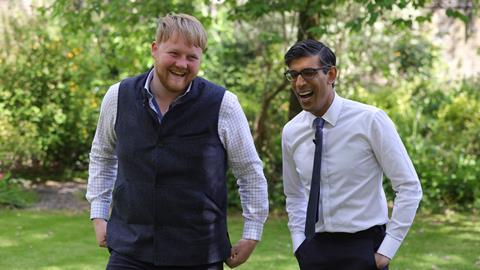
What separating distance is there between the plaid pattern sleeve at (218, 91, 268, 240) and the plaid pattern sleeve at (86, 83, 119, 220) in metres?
0.51

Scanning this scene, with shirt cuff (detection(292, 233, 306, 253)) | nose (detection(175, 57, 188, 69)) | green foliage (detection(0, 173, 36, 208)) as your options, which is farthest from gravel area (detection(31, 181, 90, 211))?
nose (detection(175, 57, 188, 69))

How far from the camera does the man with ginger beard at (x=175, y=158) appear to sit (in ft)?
9.60

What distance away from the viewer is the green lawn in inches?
268

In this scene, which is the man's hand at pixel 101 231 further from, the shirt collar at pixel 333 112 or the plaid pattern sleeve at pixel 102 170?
the shirt collar at pixel 333 112

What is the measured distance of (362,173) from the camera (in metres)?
3.06

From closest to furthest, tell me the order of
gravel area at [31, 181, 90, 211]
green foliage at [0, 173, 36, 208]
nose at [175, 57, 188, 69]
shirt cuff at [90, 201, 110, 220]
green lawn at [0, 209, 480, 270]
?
nose at [175, 57, 188, 69]
shirt cuff at [90, 201, 110, 220]
green lawn at [0, 209, 480, 270]
green foliage at [0, 173, 36, 208]
gravel area at [31, 181, 90, 211]

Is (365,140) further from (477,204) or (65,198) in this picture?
(65,198)

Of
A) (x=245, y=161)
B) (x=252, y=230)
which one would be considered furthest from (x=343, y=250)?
(x=245, y=161)

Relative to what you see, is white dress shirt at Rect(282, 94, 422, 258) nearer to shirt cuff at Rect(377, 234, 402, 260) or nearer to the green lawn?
shirt cuff at Rect(377, 234, 402, 260)

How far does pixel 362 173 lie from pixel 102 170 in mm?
1138

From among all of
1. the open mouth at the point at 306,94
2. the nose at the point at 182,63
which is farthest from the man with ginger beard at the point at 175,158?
the open mouth at the point at 306,94

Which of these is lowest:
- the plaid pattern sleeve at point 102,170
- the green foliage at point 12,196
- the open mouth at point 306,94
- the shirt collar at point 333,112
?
the green foliage at point 12,196

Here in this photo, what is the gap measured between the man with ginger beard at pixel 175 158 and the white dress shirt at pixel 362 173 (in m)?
0.36

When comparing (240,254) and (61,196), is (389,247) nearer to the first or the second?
(240,254)
